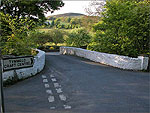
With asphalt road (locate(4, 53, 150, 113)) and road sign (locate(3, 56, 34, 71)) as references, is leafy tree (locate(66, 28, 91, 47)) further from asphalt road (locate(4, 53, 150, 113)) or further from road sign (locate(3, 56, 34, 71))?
road sign (locate(3, 56, 34, 71))

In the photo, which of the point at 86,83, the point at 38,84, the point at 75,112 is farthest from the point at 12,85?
the point at 75,112

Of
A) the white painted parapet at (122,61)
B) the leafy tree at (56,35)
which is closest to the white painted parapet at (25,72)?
the white painted parapet at (122,61)

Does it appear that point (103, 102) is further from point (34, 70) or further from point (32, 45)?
point (32, 45)

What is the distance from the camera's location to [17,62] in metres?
7.47

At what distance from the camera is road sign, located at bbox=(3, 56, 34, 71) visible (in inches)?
275

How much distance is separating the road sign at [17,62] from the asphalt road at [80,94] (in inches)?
30.5

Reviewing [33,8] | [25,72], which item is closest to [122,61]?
[25,72]

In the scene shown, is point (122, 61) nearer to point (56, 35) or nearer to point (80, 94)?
point (80, 94)

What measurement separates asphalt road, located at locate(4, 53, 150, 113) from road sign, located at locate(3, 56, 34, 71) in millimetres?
775

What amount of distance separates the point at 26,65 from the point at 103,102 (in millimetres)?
4563

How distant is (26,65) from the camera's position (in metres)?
8.01

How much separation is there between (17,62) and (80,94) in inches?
139

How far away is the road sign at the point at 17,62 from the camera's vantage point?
6.98m

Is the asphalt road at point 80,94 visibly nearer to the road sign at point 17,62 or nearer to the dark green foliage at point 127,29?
the road sign at point 17,62
